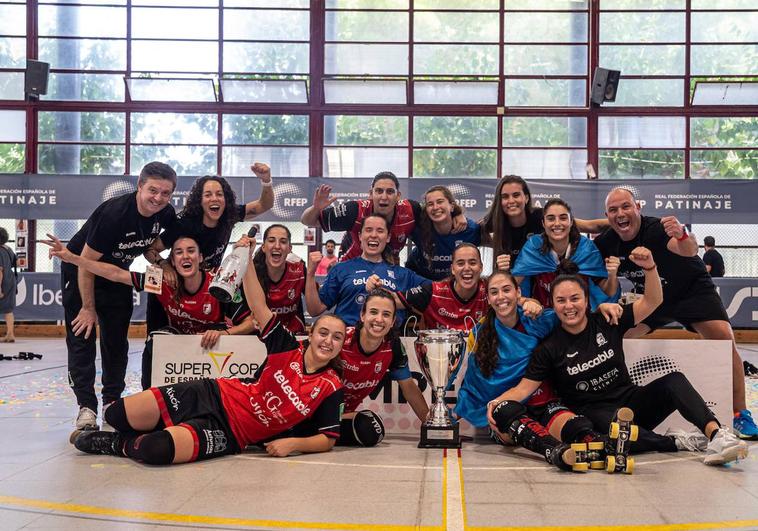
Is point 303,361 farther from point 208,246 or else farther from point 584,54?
point 584,54

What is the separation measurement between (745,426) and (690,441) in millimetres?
708

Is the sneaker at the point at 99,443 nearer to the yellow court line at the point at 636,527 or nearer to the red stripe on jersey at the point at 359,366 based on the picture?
the red stripe on jersey at the point at 359,366

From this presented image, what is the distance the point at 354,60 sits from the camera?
638 inches

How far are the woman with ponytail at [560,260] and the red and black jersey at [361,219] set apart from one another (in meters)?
1.03

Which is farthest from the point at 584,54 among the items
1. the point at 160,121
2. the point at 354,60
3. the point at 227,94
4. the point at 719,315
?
the point at 719,315

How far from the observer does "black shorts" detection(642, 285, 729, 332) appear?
220 inches

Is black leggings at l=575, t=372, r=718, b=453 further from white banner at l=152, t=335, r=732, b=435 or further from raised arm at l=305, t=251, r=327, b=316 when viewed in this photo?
raised arm at l=305, t=251, r=327, b=316

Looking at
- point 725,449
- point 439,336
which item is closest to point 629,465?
point 725,449

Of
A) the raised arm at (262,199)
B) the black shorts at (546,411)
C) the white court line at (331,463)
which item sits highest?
the raised arm at (262,199)

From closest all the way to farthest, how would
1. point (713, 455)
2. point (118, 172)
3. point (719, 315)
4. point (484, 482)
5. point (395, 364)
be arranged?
point (484, 482), point (713, 455), point (395, 364), point (719, 315), point (118, 172)

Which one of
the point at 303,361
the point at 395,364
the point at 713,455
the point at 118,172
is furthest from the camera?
the point at 118,172

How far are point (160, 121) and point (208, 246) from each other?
11199 millimetres

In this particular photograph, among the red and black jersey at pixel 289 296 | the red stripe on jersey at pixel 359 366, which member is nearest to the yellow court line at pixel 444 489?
the red stripe on jersey at pixel 359 366

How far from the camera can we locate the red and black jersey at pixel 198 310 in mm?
5559
